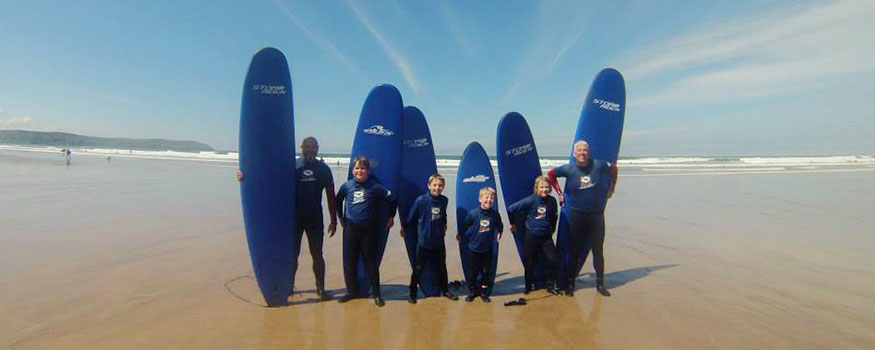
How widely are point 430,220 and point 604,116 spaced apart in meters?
2.46

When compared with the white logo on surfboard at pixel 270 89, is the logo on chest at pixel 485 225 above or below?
below

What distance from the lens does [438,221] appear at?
3482mm

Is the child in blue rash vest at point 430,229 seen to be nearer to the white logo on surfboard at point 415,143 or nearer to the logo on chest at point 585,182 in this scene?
the white logo on surfboard at point 415,143

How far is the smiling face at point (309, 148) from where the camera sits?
11.6ft

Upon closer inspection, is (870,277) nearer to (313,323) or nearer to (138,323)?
(313,323)

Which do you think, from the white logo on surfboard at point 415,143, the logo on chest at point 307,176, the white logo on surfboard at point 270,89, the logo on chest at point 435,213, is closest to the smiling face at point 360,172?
the logo on chest at point 307,176

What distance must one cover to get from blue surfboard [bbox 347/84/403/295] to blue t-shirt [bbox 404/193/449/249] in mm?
437

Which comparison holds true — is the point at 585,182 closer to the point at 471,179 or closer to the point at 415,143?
the point at 471,179

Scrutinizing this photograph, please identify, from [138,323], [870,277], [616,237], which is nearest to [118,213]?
[138,323]

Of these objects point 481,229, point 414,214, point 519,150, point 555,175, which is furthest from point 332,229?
point 555,175

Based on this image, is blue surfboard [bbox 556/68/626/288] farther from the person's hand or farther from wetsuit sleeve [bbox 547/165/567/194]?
the person's hand

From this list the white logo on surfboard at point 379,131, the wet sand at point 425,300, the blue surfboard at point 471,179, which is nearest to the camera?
the wet sand at point 425,300

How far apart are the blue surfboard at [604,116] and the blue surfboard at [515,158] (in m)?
0.62

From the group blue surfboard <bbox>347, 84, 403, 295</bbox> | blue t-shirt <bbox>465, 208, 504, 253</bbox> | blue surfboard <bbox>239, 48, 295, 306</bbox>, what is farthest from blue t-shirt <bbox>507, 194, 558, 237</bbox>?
blue surfboard <bbox>239, 48, 295, 306</bbox>
